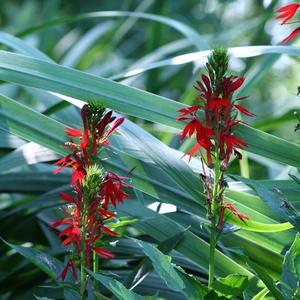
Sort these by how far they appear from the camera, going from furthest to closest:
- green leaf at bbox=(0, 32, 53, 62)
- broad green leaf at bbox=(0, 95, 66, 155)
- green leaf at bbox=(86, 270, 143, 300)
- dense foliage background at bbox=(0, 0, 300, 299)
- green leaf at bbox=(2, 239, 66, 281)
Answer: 1. green leaf at bbox=(0, 32, 53, 62)
2. broad green leaf at bbox=(0, 95, 66, 155)
3. dense foliage background at bbox=(0, 0, 300, 299)
4. green leaf at bbox=(2, 239, 66, 281)
5. green leaf at bbox=(86, 270, 143, 300)

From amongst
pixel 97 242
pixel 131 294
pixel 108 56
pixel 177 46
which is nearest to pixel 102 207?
pixel 97 242

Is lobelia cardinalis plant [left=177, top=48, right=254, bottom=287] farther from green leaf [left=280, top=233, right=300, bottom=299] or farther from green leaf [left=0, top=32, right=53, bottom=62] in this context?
green leaf [left=0, top=32, right=53, bottom=62]

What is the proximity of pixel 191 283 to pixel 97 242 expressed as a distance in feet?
0.45

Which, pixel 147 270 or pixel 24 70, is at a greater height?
pixel 24 70

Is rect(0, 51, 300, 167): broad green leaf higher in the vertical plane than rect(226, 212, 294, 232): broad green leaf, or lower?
higher

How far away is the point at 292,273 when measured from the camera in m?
0.94

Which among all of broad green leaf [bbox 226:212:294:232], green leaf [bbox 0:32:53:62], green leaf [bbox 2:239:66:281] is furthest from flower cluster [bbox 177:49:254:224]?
green leaf [bbox 0:32:53:62]

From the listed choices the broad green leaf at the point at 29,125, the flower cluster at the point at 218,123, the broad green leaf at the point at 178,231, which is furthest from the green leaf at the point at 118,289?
the broad green leaf at the point at 29,125

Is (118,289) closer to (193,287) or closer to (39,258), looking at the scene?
(193,287)

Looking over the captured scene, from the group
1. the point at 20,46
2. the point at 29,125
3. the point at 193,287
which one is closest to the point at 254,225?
the point at 193,287

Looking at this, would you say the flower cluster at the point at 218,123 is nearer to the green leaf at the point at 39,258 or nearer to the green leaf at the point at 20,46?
the green leaf at the point at 39,258

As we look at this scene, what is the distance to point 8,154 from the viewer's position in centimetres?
161

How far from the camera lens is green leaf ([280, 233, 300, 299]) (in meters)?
0.92

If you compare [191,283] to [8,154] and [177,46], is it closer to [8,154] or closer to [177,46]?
[8,154]
